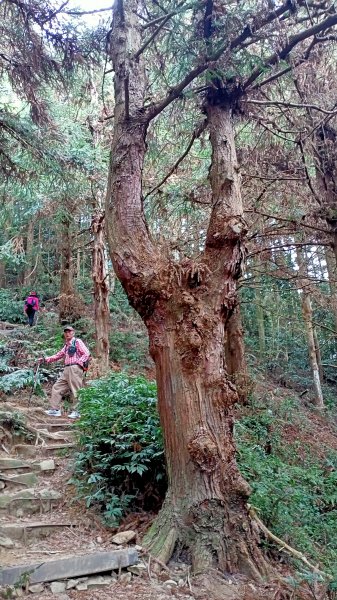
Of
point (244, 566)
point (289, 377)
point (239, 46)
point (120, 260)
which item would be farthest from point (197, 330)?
point (289, 377)

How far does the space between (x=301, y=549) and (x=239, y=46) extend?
17.7ft

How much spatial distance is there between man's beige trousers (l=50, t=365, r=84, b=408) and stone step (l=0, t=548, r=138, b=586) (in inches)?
189

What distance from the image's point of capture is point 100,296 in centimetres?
1209

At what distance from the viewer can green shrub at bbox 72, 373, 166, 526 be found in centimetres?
524

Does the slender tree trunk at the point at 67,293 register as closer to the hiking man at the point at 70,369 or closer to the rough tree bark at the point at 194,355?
the hiking man at the point at 70,369

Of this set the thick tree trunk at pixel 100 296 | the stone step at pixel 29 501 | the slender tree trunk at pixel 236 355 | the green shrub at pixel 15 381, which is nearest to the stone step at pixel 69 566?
the stone step at pixel 29 501

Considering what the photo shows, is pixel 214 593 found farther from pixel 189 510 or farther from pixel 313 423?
pixel 313 423

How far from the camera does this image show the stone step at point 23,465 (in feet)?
20.5

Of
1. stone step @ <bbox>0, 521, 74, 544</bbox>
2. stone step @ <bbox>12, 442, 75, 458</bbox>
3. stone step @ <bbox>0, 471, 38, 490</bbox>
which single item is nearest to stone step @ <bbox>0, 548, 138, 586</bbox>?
stone step @ <bbox>0, 521, 74, 544</bbox>

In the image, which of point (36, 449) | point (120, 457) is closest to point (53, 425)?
point (36, 449)

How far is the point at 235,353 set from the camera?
34.3 ft

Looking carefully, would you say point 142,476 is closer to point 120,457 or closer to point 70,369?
point 120,457

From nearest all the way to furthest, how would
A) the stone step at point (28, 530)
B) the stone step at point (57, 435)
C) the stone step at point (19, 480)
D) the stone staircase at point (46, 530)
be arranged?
the stone staircase at point (46, 530)
the stone step at point (28, 530)
the stone step at point (19, 480)
the stone step at point (57, 435)

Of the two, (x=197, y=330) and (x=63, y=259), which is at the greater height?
(x=63, y=259)
